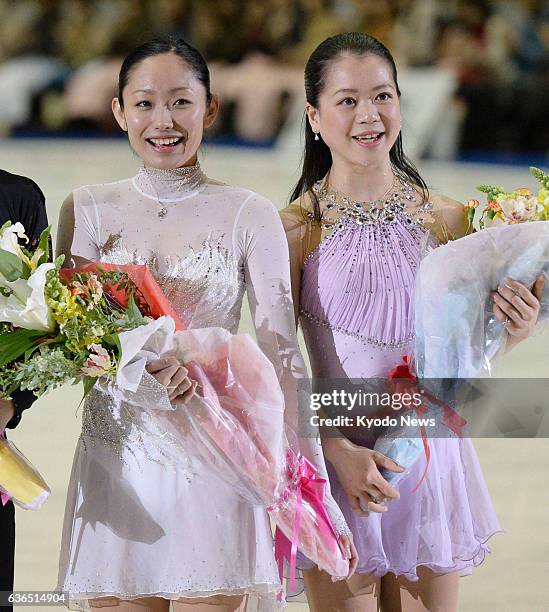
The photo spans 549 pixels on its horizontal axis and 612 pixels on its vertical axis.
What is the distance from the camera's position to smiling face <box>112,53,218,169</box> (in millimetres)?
2240

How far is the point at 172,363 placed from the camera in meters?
2.04

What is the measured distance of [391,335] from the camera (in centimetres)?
241

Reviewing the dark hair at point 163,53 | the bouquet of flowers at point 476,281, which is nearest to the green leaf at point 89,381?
the dark hair at point 163,53

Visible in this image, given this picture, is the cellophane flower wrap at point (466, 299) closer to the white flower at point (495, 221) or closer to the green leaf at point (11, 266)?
the white flower at point (495, 221)

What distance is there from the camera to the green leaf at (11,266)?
6.50 feet

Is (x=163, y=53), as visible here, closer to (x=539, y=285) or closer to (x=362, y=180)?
(x=362, y=180)

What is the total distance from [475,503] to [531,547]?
141 cm

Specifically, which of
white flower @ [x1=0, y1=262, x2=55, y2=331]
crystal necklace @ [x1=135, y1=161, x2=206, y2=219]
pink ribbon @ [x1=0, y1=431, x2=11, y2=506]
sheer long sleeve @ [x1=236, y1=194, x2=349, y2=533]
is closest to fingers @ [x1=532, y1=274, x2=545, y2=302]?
sheer long sleeve @ [x1=236, y1=194, x2=349, y2=533]

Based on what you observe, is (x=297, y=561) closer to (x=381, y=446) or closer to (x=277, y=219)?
(x=381, y=446)

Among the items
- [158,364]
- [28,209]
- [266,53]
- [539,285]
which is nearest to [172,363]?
[158,364]

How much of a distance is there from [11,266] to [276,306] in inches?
20.1

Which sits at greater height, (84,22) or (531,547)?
(84,22)

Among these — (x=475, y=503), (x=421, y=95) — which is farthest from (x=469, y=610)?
(x=421, y=95)

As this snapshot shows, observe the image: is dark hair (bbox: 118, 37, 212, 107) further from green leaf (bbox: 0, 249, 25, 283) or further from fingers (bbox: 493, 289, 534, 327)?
fingers (bbox: 493, 289, 534, 327)
